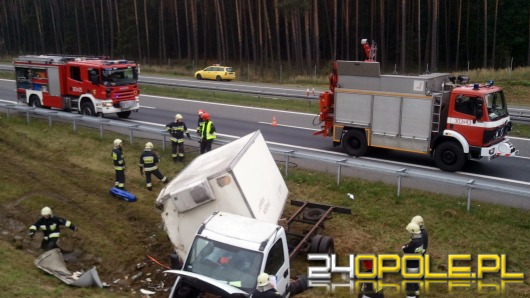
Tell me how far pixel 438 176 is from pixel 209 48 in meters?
61.8

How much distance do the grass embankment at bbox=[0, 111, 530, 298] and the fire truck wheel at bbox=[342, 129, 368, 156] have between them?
93.8 inches

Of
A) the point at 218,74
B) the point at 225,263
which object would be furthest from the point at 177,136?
the point at 218,74

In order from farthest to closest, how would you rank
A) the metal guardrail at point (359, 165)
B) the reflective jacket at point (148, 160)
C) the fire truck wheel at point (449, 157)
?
1. the fire truck wheel at point (449, 157)
2. the reflective jacket at point (148, 160)
3. the metal guardrail at point (359, 165)

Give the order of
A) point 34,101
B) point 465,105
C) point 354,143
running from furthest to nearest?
1. point 34,101
2. point 354,143
3. point 465,105

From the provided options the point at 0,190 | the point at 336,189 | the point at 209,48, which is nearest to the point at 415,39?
the point at 209,48

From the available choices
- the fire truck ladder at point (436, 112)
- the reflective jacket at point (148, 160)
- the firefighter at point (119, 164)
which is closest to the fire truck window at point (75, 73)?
the firefighter at point (119, 164)

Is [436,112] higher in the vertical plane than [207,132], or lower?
higher

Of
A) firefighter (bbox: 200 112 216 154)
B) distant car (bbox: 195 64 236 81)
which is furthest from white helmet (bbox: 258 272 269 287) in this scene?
distant car (bbox: 195 64 236 81)

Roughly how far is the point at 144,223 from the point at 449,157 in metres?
8.54

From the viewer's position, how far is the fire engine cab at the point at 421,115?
1420cm

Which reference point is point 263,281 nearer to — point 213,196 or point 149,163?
point 213,196

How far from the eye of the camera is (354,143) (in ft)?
54.2

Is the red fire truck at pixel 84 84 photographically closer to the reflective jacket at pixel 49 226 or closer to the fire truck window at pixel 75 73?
the fire truck window at pixel 75 73

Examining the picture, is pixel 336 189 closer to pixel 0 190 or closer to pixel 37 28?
pixel 0 190
